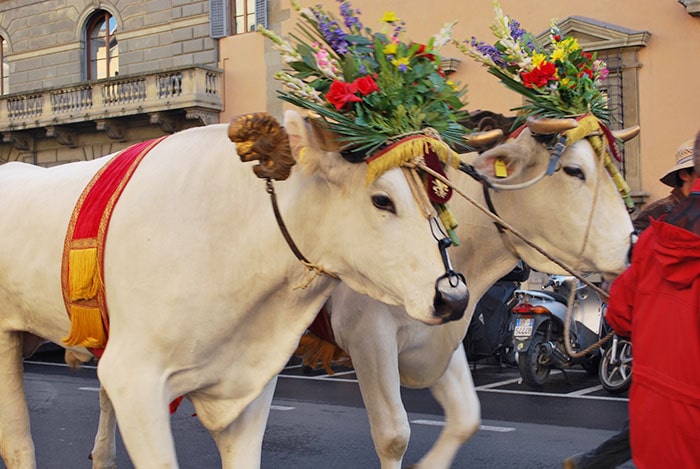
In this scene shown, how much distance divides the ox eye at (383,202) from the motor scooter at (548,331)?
22.0ft

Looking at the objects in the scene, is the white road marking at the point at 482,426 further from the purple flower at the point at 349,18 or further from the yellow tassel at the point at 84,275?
the purple flower at the point at 349,18

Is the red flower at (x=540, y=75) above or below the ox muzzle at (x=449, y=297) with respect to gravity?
above

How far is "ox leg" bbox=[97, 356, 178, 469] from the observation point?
135 inches

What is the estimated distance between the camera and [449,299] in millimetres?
3121

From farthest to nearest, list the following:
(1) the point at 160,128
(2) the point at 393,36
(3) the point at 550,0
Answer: (1) the point at 160,128 → (3) the point at 550,0 → (2) the point at 393,36

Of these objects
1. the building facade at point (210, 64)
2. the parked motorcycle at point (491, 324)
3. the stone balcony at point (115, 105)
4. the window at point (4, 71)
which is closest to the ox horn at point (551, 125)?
the parked motorcycle at point (491, 324)

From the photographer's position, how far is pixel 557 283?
11594 millimetres

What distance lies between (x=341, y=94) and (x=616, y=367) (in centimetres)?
Answer: 724

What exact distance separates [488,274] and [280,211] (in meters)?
1.59

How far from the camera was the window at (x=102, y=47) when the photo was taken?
2364cm

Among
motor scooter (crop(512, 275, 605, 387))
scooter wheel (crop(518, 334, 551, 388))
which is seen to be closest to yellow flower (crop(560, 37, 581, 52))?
motor scooter (crop(512, 275, 605, 387))

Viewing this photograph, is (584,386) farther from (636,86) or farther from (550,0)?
(550,0)

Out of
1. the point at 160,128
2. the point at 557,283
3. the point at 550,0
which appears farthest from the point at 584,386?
the point at 160,128

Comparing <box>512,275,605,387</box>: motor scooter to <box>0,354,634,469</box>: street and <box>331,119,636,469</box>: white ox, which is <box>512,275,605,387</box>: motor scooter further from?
<box>331,119,636,469</box>: white ox
